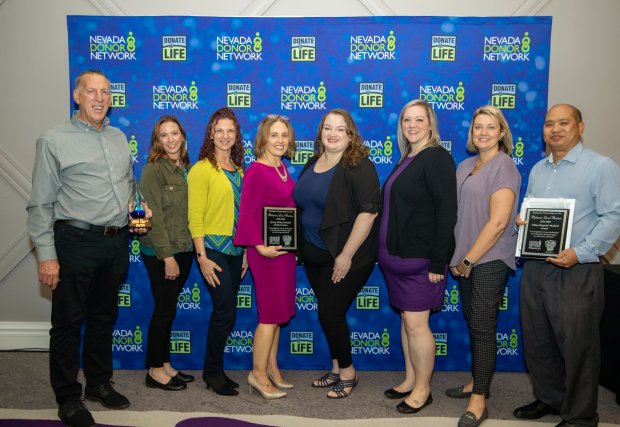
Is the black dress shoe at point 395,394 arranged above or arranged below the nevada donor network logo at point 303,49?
below

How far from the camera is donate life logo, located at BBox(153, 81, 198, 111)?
11.5ft

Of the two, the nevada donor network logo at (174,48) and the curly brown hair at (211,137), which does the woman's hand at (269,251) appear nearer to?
the curly brown hair at (211,137)

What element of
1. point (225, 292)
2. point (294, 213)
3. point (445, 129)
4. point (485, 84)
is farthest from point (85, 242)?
point (485, 84)

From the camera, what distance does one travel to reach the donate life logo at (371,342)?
368cm

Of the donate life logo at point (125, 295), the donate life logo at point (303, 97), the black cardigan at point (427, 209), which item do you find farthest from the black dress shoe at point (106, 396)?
the donate life logo at point (303, 97)

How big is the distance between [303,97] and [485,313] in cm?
191

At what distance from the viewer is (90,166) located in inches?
107

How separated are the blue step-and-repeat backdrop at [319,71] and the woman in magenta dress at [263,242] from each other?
54 cm

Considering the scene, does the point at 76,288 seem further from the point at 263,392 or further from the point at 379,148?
the point at 379,148

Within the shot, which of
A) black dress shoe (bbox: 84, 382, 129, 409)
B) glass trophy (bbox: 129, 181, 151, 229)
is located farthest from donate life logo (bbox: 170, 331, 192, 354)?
glass trophy (bbox: 129, 181, 151, 229)

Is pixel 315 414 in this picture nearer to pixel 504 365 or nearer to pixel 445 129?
pixel 504 365

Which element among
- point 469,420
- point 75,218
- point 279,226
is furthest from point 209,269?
point 469,420

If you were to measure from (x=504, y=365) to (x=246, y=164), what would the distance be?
8.06 feet

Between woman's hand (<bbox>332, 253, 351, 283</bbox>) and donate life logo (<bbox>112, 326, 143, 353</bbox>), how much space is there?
169 centimetres
